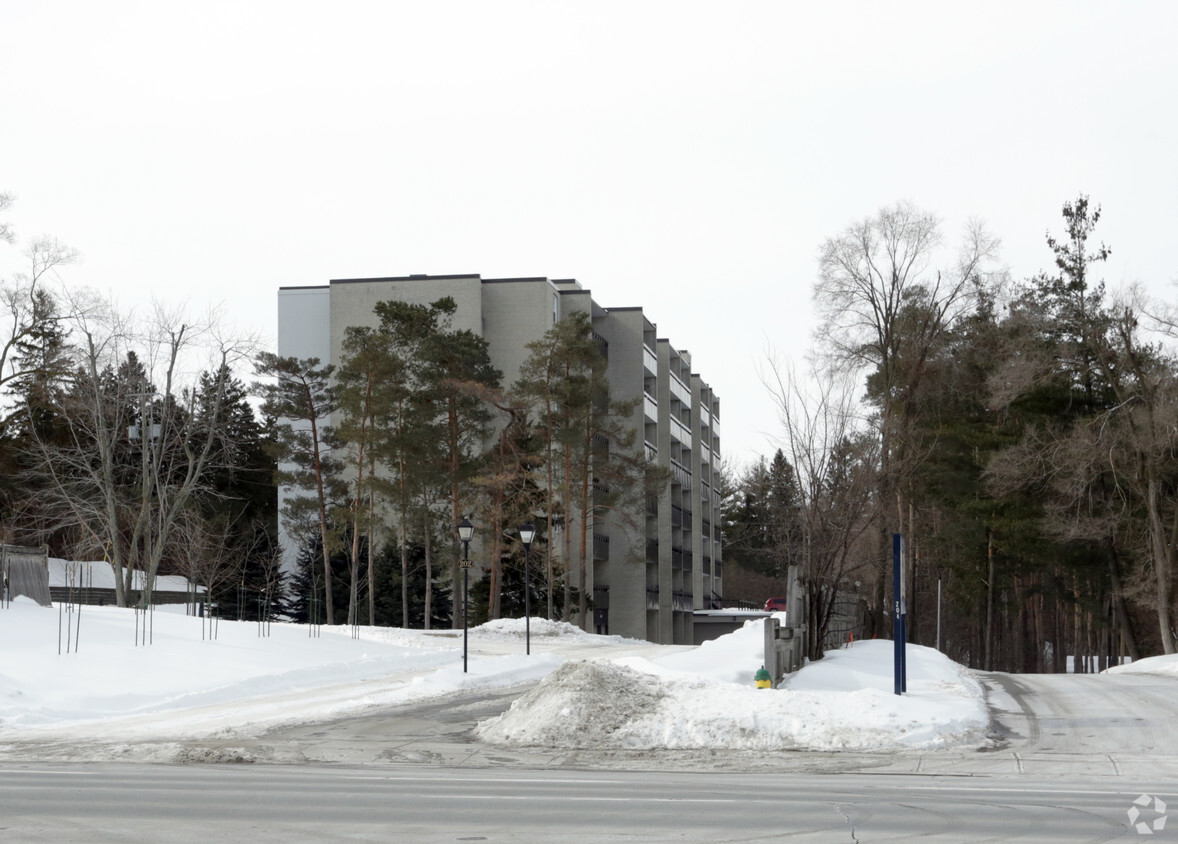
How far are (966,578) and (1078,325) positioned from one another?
1774cm

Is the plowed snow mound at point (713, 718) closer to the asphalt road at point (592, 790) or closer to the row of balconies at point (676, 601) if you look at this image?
the asphalt road at point (592, 790)

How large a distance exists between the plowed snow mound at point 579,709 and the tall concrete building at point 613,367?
110 ft

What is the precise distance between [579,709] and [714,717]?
6.29 ft

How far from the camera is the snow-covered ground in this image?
51.3 ft

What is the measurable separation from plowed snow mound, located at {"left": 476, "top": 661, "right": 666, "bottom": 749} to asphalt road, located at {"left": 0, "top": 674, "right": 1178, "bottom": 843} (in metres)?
0.58

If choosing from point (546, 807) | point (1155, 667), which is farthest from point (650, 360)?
point (546, 807)

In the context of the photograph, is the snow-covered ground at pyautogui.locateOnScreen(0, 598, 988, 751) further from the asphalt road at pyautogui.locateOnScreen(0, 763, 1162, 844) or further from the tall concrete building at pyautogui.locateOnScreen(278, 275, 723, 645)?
the tall concrete building at pyautogui.locateOnScreen(278, 275, 723, 645)

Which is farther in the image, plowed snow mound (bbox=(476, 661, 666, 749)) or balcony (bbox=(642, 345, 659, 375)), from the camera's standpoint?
balcony (bbox=(642, 345, 659, 375))

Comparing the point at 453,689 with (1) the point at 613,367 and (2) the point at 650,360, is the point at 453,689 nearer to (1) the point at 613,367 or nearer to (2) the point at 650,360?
(1) the point at 613,367

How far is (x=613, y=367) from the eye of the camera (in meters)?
68.5

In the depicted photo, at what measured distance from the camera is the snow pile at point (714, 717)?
600 inches

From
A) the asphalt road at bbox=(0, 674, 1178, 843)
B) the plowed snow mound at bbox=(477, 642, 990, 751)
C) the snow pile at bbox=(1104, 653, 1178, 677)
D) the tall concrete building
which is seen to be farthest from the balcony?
the asphalt road at bbox=(0, 674, 1178, 843)

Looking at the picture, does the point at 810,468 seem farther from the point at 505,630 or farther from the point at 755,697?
the point at 505,630

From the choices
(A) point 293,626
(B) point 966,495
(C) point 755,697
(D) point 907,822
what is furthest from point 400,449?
(D) point 907,822
